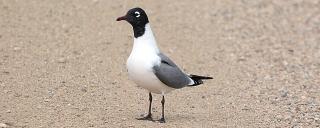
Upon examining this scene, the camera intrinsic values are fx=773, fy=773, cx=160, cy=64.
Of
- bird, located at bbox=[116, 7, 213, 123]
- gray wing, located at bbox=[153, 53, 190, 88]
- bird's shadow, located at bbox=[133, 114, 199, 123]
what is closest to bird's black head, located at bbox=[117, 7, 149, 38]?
bird, located at bbox=[116, 7, 213, 123]

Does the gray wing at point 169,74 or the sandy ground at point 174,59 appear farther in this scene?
the sandy ground at point 174,59

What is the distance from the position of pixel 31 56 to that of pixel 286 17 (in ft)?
21.5

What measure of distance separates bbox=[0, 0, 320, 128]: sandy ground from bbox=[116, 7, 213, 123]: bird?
1.47ft

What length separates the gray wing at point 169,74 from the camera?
8.67 meters

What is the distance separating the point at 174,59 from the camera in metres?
12.8

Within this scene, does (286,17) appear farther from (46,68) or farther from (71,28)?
(46,68)

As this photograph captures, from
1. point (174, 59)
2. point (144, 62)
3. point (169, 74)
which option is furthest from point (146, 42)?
point (174, 59)

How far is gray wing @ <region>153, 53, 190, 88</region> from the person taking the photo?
867 centimetres

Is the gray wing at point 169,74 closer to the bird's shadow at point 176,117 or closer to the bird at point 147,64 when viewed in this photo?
the bird at point 147,64

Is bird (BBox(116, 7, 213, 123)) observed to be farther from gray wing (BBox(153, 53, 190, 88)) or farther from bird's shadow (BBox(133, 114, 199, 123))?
bird's shadow (BBox(133, 114, 199, 123))

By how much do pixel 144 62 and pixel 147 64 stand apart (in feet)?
0.13

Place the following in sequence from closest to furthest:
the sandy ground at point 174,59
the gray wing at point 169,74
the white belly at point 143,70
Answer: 1. the white belly at point 143,70
2. the gray wing at point 169,74
3. the sandy ground at point 174,59

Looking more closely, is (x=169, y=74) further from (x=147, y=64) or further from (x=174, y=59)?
(x=174, y=59)

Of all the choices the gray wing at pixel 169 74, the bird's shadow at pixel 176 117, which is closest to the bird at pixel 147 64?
the gray wing at pixel 169 74
